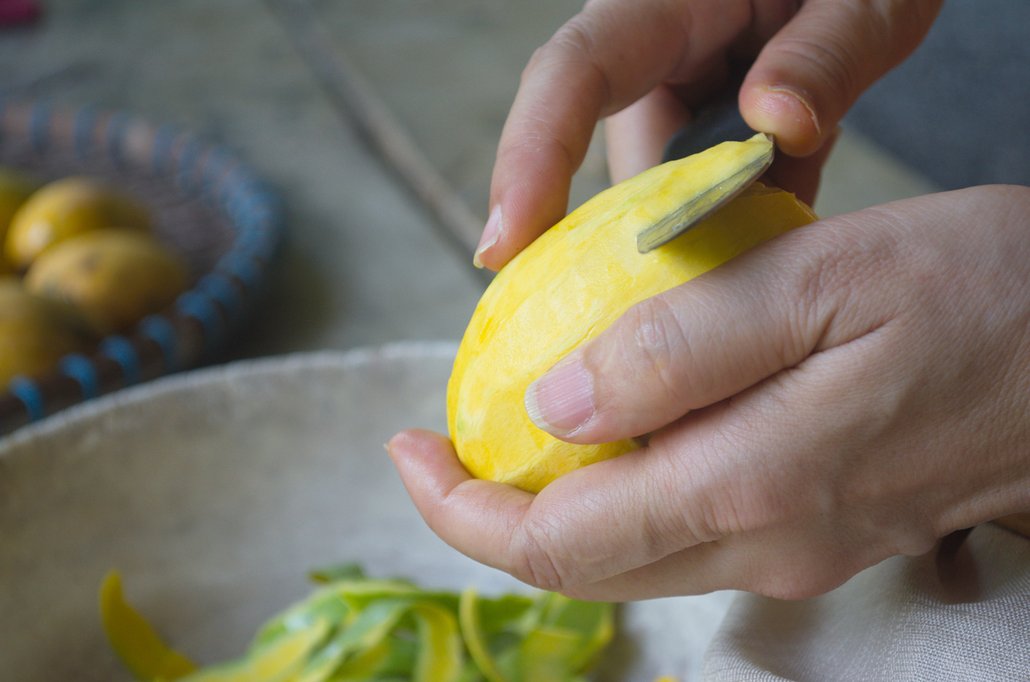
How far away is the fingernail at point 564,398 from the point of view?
1.65 ft

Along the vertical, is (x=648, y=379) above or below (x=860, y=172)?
above

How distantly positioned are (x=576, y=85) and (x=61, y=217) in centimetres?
104

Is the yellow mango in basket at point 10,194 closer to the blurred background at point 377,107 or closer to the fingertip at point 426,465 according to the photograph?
the blurred background at point 377,107

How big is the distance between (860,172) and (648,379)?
148cm

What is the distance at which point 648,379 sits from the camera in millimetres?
486

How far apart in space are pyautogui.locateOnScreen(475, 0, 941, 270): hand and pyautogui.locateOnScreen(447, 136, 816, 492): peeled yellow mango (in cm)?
4

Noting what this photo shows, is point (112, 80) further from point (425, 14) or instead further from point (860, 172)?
point (860, 172)

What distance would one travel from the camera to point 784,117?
59 cm

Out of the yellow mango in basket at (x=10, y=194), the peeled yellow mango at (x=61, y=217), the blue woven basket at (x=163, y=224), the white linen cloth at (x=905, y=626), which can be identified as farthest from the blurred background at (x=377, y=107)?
the white linen cloth at (x=905, y=626)

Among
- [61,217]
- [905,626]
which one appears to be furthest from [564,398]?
[61,217]

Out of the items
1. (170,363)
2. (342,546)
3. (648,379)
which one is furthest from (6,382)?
(648,379)

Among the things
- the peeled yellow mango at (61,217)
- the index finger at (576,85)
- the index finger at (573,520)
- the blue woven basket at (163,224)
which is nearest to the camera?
the index finger at (573,520)

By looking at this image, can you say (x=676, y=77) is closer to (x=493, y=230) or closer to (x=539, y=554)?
(x=493, y=230)

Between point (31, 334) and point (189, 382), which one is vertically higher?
point (31, 334)
